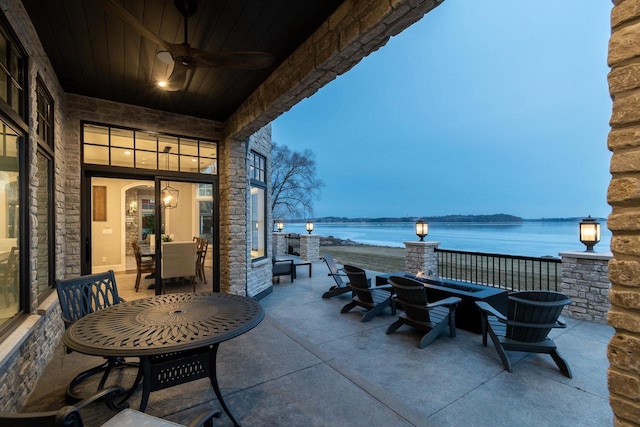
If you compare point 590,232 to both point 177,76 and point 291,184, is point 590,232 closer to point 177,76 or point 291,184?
point 177,76

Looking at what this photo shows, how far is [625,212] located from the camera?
1.07 metres

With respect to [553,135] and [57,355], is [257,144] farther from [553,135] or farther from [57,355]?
[553,135]

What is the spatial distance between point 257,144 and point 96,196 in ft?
17.7

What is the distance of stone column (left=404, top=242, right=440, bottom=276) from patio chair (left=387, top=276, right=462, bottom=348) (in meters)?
2.99

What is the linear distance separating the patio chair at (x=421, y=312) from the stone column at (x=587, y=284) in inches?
89.8

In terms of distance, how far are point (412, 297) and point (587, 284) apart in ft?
9.66

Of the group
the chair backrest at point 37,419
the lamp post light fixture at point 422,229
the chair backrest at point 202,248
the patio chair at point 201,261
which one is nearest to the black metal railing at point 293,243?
the chair backrest at point 202,248

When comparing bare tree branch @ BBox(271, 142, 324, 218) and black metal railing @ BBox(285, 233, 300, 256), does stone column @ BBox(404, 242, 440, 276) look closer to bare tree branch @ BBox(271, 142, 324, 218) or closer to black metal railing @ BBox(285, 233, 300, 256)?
black metal railing @ BBox(285, 233, 300, 256)

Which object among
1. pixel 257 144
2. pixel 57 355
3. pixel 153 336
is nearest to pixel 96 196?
pixel 257 144

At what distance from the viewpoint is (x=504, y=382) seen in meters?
2.55

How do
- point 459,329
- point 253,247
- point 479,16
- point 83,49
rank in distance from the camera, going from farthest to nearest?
point 479,16 → point 253,247 → point 459,329 → point 83,49

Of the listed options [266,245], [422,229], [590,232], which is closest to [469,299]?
[590,232]

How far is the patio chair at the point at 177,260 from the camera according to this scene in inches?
208

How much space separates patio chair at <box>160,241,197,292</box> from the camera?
17.3ft
